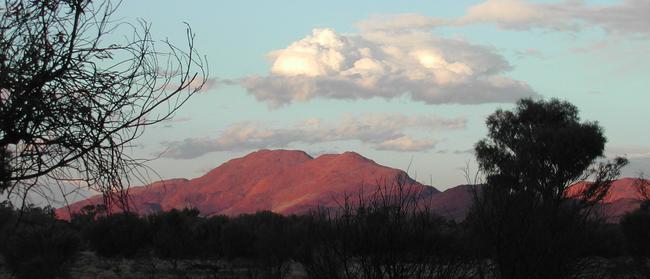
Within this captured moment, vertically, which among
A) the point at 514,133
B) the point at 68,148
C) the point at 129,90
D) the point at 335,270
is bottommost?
the point at 335,270

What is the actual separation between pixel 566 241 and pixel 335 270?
3.60 m

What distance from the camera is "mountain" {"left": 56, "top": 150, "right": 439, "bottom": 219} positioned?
14250cm

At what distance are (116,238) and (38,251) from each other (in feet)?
32.2

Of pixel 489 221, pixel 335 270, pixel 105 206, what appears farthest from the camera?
pixel 489 221

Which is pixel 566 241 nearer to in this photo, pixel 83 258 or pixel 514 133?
pixel 83 258

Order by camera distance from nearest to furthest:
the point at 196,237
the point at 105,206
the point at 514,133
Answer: the point at 105,206, the point at 196,237, the point at 514,133

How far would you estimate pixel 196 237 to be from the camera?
39.8 m

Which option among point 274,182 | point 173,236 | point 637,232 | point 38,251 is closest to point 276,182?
point 274,182

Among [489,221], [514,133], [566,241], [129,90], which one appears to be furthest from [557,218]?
[514,133]

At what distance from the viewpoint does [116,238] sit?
36375 millimetres

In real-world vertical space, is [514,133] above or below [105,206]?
above

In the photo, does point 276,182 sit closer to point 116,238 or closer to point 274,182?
point 274,182

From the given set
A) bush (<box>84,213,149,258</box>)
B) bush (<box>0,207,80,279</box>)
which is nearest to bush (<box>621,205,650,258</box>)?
bush (<box>84,213,149,258</box>)

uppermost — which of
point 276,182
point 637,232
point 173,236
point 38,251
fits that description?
point 276,182
